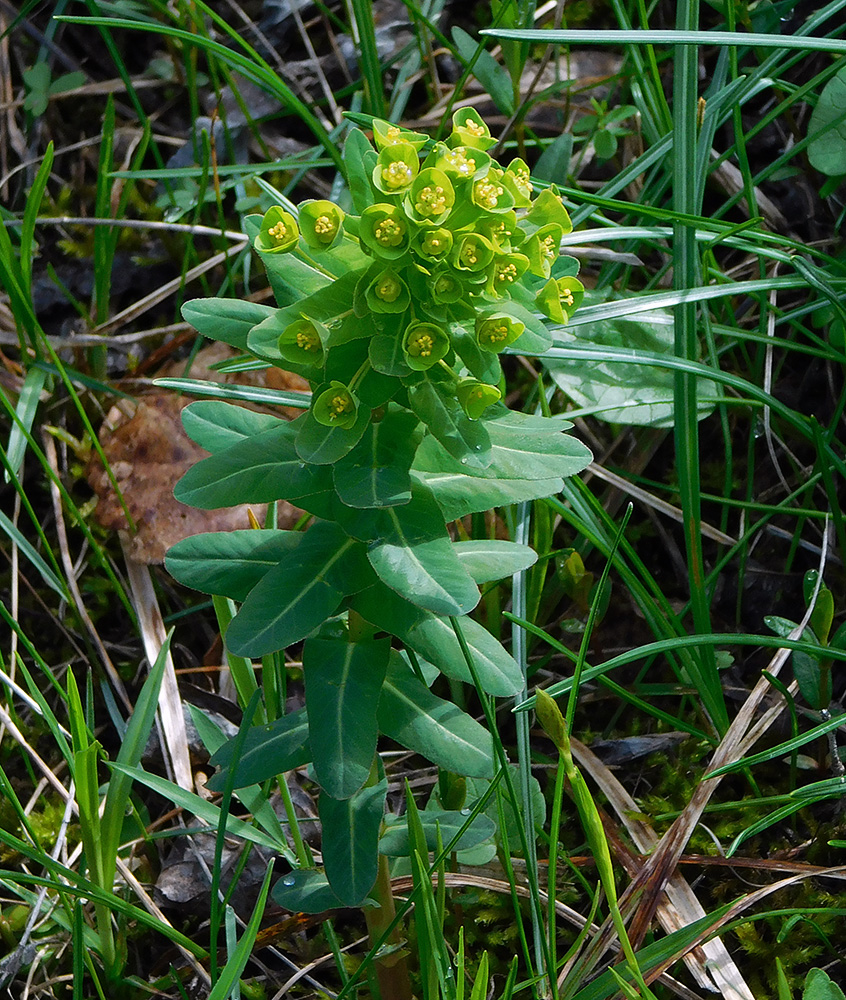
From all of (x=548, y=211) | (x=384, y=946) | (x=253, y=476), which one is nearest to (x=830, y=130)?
(x=548, y=211)

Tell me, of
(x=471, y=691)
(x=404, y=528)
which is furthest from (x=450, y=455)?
(x=471, y=691)

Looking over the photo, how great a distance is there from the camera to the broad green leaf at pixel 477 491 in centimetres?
167

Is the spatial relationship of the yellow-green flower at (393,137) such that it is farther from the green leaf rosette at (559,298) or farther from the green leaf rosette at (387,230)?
the green leaf rosette at (559,298)

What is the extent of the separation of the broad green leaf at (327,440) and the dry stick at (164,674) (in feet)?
2.74

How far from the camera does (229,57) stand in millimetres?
2336

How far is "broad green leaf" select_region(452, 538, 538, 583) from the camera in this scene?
1747 millimetres

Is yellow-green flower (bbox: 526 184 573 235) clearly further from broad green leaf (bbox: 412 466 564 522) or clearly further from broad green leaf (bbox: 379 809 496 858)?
broad green leaf (bbox: 379 809 496 858)

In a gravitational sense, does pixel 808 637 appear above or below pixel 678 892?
above

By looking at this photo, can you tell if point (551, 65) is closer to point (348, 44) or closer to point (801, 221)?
point (348, 44)

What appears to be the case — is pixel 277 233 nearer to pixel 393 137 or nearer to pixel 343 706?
pixel 393 137

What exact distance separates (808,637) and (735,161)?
1634 millimetres

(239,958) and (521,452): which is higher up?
(521,452)

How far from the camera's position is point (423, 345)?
4.85ft

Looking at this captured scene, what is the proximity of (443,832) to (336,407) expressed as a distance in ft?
2.82
